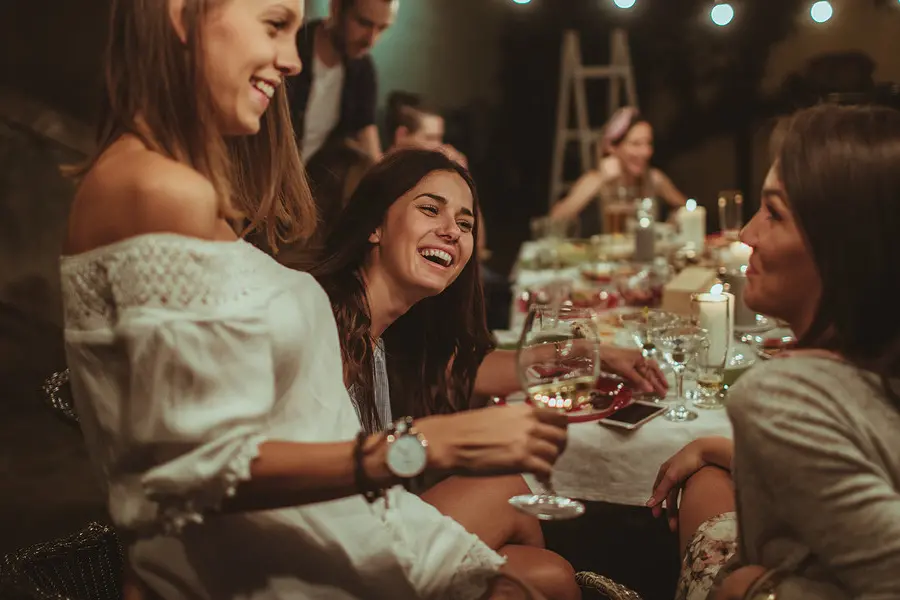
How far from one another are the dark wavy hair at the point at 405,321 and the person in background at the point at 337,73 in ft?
4.04

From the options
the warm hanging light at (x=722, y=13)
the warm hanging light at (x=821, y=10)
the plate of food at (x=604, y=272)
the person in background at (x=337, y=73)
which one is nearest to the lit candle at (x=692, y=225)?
the plate of food at (x=604, y=272)

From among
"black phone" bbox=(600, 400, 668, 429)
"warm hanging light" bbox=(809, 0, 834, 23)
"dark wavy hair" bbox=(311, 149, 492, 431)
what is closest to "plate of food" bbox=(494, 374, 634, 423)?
"black phone" bbox=(600, 400, 668, 429)

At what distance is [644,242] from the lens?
372 centimetres

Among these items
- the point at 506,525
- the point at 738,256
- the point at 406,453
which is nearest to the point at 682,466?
the point at 506,525

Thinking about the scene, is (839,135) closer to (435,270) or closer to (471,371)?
(435,270)

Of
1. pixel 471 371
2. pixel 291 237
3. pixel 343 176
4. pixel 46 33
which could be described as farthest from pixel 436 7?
Answer: pixel 291 237

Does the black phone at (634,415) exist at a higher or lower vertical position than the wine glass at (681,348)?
lower

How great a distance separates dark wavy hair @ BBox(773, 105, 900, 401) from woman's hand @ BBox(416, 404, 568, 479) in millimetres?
382

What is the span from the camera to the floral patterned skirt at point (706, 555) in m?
1.34

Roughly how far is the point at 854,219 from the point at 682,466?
74 cm

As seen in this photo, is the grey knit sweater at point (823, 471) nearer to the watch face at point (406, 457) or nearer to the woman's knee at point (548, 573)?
the watch face at point (406, 457)

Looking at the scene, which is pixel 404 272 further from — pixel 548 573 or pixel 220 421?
pixel 220 421

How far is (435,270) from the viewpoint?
1674 mm

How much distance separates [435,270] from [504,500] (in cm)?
49
